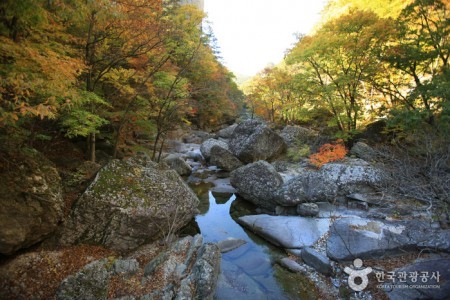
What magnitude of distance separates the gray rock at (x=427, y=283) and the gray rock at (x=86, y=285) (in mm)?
6290

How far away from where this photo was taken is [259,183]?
1109 centimetres

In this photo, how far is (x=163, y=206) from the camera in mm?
7266

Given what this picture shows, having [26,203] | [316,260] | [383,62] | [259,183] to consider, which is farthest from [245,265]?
[383,62]

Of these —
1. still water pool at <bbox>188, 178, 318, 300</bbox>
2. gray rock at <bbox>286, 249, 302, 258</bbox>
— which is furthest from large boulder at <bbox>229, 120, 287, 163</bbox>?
gray rock at <bbox>286, 249, 302, 258</bbox>

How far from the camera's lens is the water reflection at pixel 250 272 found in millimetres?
6000

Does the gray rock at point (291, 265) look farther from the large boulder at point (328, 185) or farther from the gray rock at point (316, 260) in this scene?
the large boulder at point (328, 185)

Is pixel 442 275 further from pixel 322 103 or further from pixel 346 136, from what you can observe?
pixel 322 103

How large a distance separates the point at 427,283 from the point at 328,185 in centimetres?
488

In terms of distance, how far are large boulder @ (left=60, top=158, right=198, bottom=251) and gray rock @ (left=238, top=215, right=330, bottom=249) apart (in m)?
2.98

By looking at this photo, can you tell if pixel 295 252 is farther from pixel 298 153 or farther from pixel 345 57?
pixel 345 57

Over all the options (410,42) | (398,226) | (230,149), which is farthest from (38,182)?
(410,42)

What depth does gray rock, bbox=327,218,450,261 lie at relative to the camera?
6.25 m

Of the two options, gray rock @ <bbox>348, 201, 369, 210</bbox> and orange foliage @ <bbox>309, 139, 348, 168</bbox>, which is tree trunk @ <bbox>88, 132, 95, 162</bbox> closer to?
gray rock @ <bbox>348, 201, 369, 210</bbox>

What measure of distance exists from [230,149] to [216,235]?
8936mm
